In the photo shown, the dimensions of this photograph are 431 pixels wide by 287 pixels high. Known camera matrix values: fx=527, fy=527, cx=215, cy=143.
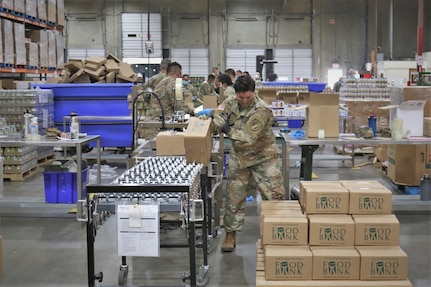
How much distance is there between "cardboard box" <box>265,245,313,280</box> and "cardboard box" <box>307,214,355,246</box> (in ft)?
0.54

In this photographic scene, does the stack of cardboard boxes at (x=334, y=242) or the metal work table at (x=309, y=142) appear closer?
the stack of cardboard boxes at (x=334, y=242)

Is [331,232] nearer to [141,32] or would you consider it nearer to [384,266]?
[384,266]

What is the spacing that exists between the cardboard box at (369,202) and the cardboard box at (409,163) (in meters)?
3.15

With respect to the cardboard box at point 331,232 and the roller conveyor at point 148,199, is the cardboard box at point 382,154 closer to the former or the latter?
the cardboard box at point 331,232

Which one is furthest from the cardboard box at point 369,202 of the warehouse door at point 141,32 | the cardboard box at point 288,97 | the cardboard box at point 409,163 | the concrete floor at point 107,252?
the warehouse door at point 141,32

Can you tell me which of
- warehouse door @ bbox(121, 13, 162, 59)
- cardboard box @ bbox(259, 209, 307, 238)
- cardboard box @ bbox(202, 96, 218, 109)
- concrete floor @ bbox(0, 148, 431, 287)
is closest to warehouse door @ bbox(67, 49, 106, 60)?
warehouse door @ bbox(121, 13, 162, 59)

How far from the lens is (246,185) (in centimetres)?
474

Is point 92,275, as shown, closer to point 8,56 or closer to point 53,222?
point 53,222

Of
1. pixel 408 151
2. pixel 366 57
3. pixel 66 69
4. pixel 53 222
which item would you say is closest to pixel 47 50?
pixel 66 69

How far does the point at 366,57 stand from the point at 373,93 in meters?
10.2

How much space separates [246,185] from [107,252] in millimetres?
1450

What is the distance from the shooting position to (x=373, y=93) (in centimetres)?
1055

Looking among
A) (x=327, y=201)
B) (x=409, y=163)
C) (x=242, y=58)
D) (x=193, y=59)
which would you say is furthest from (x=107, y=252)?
(x=242, y=58)

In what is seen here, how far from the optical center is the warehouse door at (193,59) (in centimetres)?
1994
